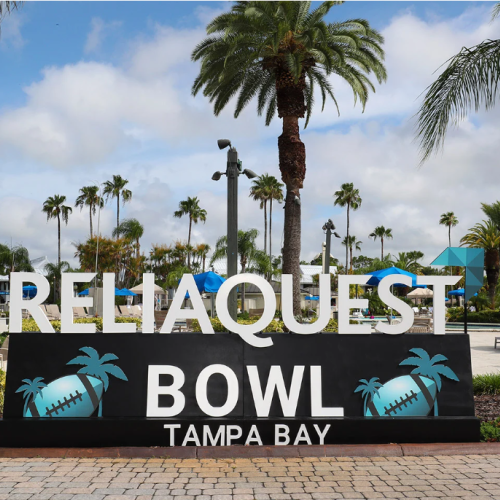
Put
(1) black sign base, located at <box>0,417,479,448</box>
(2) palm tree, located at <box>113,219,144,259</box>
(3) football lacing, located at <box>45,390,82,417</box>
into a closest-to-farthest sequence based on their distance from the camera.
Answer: (1) black sign base, located at <box>0,417,479,448</box> < (3) football lacing, located at <box>45,390,82,417</box> < (2) palm tree, located at <box>113,219,144,259</box>

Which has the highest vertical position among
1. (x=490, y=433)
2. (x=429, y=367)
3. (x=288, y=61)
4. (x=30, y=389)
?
(x=288, y=61)

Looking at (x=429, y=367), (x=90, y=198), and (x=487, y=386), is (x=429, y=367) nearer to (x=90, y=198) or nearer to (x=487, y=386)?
(x=487, y=386)

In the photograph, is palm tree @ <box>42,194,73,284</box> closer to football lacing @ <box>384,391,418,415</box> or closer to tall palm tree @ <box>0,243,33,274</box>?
tall palm tree @ <box>0,243,33,274</box>

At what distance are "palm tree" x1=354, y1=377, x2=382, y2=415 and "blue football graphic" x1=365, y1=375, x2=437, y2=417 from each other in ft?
0.12

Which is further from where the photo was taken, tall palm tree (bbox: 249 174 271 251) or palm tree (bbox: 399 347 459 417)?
tall palm tree (bbox: 249 174 271 251)

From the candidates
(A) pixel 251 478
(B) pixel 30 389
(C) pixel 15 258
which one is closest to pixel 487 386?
(A) pixel 251 478

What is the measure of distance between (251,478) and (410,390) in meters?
2.37

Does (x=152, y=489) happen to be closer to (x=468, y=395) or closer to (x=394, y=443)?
(x=394, y=443)

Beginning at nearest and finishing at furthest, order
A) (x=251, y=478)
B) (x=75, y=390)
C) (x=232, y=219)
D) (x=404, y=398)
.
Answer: (x=251, y=478) < (x=75, y=390) < (x=404, y=398) < (x=232, y=219)

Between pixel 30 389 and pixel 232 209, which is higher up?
pixel 232 209

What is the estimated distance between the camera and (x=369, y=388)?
6.67 m

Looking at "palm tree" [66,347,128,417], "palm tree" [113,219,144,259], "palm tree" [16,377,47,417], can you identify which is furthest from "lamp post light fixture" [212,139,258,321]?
"palm tree" [113,219,144,259]

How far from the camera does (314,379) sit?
6680mm

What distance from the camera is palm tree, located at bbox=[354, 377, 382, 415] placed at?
6.65m
